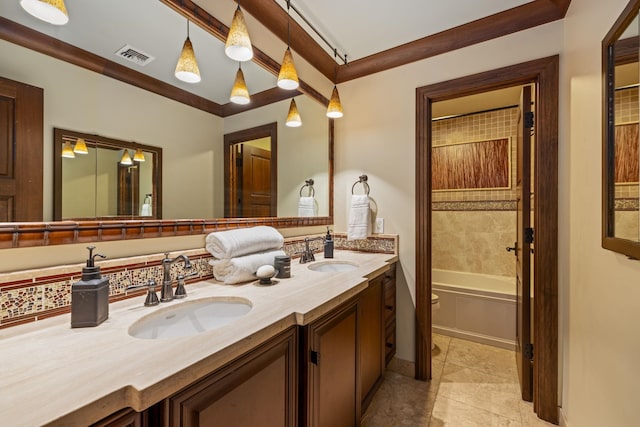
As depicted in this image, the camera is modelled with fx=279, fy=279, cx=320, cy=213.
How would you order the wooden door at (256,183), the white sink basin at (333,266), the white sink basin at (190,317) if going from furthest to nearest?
the white sink basin at (333,266) < the wooden door at (256,183) < the white sink basin at (190,317)

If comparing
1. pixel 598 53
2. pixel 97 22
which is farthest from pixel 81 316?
pixel 598 53

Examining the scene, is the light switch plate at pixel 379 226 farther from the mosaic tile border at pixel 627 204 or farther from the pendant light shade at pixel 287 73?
the mosaic tile border at pixel 627 204

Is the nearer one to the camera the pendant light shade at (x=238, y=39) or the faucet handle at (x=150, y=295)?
the faucet handle at (x=150, y=295)

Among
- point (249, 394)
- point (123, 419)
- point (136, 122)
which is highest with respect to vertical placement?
point (136, 122)

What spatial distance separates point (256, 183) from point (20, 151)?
105cm

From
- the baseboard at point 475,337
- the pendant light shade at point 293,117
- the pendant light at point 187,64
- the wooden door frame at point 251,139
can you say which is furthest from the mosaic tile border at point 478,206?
the pendant light at point 187,64

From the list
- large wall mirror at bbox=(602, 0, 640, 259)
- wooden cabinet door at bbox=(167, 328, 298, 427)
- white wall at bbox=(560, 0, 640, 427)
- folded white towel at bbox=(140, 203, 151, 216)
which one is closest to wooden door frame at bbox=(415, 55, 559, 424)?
white wall at bbox=(560, 0, 640, 427)

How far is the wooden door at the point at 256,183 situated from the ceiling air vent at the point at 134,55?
61 centimetres

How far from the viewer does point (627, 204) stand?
924 millimetres

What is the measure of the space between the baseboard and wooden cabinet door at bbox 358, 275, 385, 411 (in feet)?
3.90

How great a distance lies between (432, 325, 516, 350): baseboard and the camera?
8.02ft

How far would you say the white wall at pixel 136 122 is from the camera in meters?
0.90

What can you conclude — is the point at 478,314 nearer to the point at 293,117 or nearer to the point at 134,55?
the point at 293,117

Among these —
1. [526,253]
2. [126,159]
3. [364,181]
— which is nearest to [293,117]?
[364,181]
